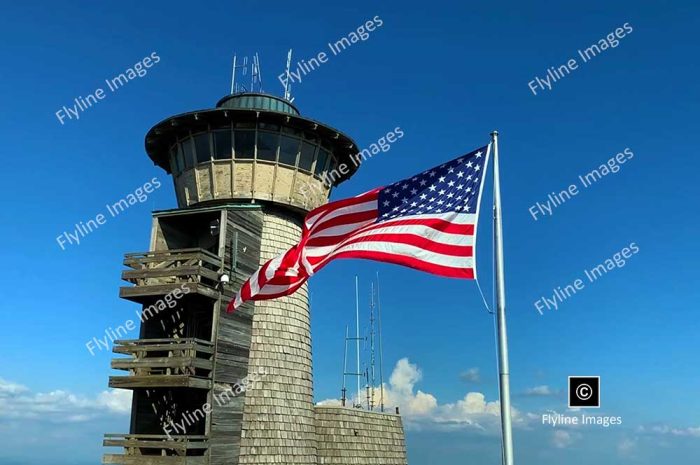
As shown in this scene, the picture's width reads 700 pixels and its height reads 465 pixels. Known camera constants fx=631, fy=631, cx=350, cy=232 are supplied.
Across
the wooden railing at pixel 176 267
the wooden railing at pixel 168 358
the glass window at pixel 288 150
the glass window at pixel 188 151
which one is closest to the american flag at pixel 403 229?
the wooden railing at pixel 168 358

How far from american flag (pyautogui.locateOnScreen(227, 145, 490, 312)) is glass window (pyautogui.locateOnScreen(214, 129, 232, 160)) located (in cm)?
1505

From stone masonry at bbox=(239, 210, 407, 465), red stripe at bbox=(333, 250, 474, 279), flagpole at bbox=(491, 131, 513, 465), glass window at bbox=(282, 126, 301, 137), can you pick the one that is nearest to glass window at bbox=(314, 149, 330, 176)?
glass window at bbox=(282, 126, 301, 137)

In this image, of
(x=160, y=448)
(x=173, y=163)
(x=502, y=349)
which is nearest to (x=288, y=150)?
(x=173, y=163)

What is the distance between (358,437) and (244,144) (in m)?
15.3

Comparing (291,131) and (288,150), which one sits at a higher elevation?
(291,131)

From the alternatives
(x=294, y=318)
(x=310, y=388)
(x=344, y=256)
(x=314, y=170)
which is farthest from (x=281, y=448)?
(x=344, y=256)

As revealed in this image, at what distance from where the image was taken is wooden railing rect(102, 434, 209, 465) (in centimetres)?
2070

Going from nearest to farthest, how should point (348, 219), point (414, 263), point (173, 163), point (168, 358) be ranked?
point (414, 263), point (348, 219), point (168, 358), point (173, 163)

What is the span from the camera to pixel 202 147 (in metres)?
28.6

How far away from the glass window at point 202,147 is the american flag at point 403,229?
51.0 feet

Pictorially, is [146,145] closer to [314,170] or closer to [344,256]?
[314,170]

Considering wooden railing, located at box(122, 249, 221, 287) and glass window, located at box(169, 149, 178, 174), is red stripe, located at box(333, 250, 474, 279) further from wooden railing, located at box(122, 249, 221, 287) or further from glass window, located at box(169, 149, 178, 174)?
glass window, located at box(169, 149, 178, 174)

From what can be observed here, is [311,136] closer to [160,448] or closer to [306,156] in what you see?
[306,156]

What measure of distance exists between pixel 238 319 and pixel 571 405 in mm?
15884
